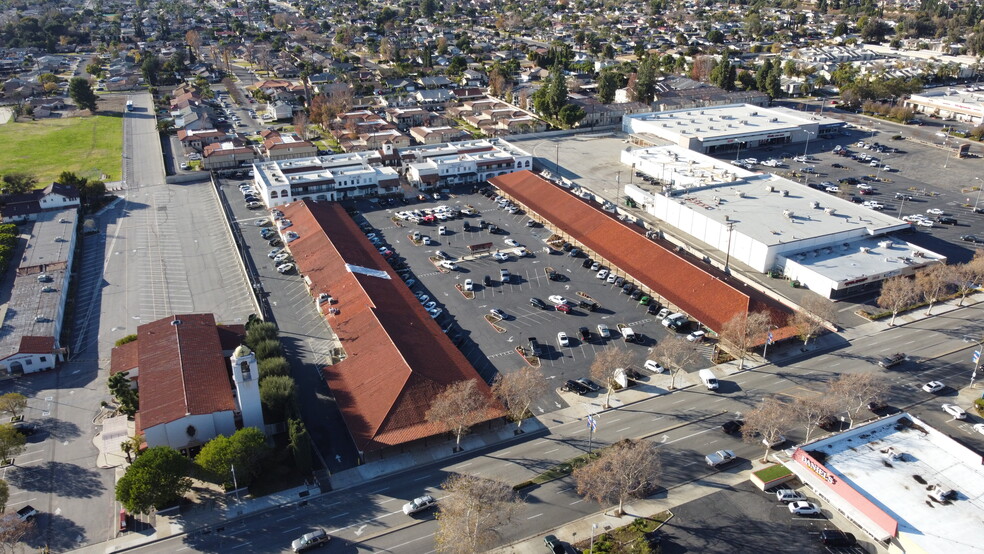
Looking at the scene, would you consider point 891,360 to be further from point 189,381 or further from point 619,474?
point 189,381

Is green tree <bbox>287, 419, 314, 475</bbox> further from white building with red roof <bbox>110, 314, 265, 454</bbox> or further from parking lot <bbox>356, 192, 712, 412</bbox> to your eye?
parking lot <bbox>356, 192, 712, 412</bbox>

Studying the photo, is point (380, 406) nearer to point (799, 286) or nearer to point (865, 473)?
point (865, 473)

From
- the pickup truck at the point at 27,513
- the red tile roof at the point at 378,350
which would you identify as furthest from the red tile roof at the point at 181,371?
the red tile roof at the point at 378,350

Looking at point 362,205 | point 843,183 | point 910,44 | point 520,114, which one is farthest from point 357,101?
point 910,44

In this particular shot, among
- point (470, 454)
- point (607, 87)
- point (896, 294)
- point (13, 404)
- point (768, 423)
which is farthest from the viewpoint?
point (607, 87)

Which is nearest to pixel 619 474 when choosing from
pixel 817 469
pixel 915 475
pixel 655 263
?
pixel 817 469

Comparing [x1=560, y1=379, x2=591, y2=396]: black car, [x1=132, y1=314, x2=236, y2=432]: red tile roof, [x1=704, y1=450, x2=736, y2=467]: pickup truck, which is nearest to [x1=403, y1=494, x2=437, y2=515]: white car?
[x1=132, y1=314, x2=236, y2=432]: red tile roof
